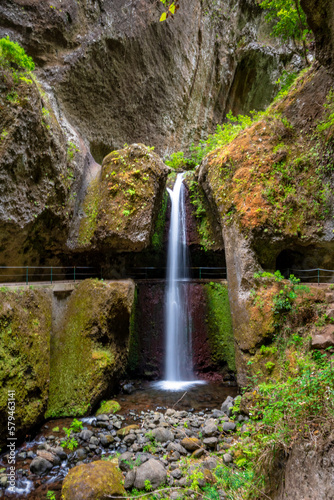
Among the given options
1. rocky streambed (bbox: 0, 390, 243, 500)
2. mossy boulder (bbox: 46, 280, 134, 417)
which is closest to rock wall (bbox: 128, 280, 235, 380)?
mossy boulder (bbox: 46, 280, 134, 417)

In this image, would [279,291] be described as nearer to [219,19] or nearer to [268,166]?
[268,166]

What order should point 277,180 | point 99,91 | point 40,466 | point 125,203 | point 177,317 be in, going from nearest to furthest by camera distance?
1. point 40,466
2. point 277,180
3. point 125,203
4. point 177,317
5. point 99,91

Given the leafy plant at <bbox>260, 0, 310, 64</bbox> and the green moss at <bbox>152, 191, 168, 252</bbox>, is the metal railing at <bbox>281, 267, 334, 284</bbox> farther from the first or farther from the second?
the leafy plant at <bbox>260, 0, 310, 64</bbox>

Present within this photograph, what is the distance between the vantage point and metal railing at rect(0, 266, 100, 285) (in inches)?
299

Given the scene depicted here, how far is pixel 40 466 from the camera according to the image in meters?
4.71

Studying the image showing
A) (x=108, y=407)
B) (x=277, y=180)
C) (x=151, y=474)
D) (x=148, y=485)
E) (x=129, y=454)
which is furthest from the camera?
(x=277, y=180)

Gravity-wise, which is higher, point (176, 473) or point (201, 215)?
point (201, 215)

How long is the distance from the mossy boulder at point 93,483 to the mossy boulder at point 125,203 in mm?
5562

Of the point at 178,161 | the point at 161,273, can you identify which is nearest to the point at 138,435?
the point at 161,273

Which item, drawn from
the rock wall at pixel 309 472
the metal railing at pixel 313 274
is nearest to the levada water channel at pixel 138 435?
the rock wall at pixel 309 472

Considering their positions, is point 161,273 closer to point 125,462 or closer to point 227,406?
point 227,406

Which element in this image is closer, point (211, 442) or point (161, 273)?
point (211, 442)

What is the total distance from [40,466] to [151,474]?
1.89 metres

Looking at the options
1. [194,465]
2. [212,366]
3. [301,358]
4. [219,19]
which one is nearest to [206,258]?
[212,366]
